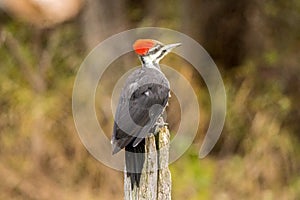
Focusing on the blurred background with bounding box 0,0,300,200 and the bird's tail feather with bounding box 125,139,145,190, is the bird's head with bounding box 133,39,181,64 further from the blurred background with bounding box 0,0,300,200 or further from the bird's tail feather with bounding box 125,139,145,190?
the blurred background with bounding box 0,0,300,200

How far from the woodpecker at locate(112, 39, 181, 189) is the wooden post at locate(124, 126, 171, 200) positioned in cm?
2

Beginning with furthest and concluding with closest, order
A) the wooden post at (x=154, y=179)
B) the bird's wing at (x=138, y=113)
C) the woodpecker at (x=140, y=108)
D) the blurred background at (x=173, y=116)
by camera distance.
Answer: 1. the blurred background at (x=173, y=116)
2. the bird's wing at (x=138, y=113)
3. the woodpecker at (x=140, y=108)
4. the wooden post at (x=154, y=179)

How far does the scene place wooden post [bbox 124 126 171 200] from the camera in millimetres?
3277

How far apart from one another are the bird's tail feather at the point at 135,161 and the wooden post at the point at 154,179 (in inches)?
0.7

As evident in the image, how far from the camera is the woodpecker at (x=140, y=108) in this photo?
135 inches

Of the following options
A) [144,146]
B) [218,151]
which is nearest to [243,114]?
[218,151]

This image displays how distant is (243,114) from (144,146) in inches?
212

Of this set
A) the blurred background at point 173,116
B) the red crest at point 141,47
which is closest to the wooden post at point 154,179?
the red crest at point 141,47

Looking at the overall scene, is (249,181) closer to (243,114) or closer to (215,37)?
(243,114)

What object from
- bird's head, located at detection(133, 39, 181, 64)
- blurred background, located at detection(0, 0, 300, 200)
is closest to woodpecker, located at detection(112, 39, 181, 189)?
bird's head, located at detection(133, 39, 181, 64)

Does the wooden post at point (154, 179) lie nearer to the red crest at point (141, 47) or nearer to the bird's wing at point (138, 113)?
the bird's wing at point (138, 113)

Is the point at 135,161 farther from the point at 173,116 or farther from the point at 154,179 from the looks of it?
the point at 173,116

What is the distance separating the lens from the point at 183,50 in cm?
891

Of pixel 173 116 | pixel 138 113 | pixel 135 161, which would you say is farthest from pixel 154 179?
pixel 173 116
